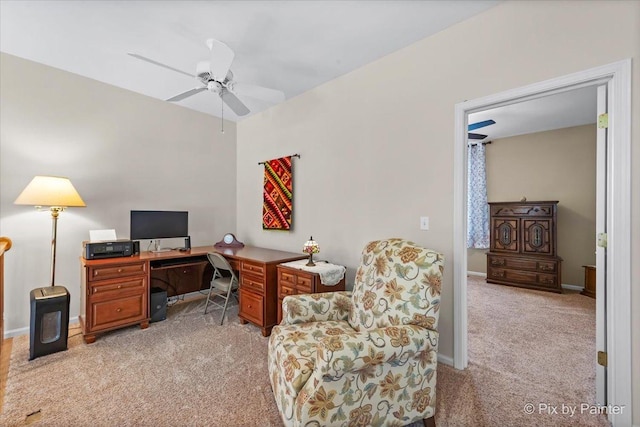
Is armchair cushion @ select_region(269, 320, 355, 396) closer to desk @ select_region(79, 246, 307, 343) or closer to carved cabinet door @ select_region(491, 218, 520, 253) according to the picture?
desk @ select_region(79, 246, 307, 343)

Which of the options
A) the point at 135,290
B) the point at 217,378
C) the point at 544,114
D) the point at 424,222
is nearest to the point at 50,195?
the point at 135,290

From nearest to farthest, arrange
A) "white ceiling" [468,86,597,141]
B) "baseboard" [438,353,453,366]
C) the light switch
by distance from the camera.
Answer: "baseboard" [438,353,453,366]
the light switch
"white ceiling" [468,86,597,141]

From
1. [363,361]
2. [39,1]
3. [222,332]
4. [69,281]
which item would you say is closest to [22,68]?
[39,1]

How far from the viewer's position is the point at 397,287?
1737mm

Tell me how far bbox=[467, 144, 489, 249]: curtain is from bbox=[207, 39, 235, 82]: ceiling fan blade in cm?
490

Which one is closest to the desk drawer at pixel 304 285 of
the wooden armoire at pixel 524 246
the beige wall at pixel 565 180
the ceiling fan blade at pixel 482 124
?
the ceiling fan blade at pixel 482 124

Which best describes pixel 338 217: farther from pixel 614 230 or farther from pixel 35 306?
pixel 35 306

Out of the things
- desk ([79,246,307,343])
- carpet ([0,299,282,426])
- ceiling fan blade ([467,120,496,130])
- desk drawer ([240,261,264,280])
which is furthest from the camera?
ceiling fan blade ([467,120,496,130])

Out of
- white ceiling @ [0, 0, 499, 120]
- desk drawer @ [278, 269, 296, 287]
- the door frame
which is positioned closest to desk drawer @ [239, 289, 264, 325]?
desk drawer @ [278, 269, 296, 287]

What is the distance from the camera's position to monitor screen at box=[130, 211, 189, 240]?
3211 mm

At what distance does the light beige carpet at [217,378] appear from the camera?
1684 mm

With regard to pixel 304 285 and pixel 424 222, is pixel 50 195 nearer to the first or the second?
pixel 304 285

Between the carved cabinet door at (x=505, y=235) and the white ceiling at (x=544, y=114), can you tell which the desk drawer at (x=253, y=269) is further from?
the carved cabinet door at (x=505, y=235)

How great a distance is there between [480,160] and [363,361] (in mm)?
5341
